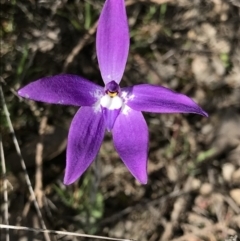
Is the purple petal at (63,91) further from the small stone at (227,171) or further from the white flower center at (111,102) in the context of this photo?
the small stone at (227,171)

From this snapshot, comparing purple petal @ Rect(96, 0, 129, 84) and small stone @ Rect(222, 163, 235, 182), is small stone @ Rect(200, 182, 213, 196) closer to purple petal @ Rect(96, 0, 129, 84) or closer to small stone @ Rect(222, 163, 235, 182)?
small stone @ Rect(222, 163, 235, 182)

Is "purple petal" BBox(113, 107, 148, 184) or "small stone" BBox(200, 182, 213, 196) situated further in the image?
"small stone" BBox(200, 182, 213, 196)

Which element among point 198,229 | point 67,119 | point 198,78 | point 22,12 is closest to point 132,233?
point 198,229

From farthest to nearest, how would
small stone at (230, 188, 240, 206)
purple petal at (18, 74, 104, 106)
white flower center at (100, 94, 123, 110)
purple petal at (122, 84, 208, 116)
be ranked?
1. small stone at (230, 188, 240, 206)
2. white flower center at (100, 94, 123, 110)
3. purple petal at (122, 84, 208, 116)
4. purple petal at (18, 74, 104, 106)

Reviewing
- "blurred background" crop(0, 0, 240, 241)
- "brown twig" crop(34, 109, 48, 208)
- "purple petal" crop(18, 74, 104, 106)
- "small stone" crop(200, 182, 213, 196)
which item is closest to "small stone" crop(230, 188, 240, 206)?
"blurred background" crop(0, 0, 240, 241)

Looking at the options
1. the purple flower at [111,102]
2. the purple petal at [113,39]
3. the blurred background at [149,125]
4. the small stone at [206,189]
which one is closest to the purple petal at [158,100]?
the purple flower at [111,102]

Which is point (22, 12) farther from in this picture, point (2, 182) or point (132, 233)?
point (132, 233)
